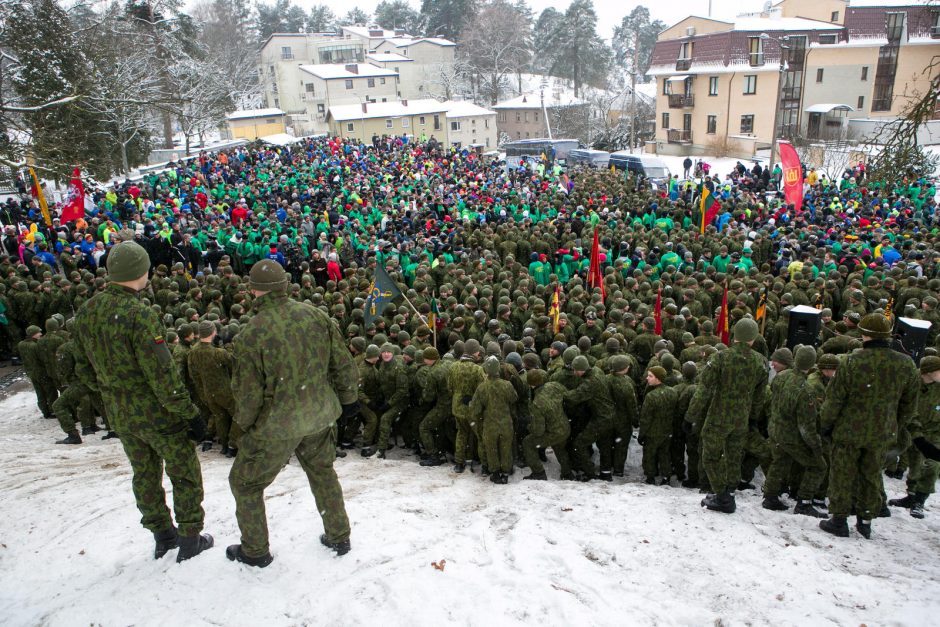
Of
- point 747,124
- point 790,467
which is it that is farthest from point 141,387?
point 747,124

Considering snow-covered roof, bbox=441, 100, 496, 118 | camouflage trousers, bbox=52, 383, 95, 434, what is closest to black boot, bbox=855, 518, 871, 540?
camouflage trousers, bbox=52, 383, 95, 434

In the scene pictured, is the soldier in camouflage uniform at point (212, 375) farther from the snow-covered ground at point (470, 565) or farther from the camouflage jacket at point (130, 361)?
the camouflage jacket at point (130, 361)

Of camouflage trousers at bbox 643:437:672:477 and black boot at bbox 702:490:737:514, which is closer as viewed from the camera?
black boot at bbox 702:490:737:514

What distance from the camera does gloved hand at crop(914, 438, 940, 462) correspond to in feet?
18.7

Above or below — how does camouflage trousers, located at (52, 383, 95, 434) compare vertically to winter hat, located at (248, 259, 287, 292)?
below

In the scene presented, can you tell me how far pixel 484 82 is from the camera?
75.8 metres

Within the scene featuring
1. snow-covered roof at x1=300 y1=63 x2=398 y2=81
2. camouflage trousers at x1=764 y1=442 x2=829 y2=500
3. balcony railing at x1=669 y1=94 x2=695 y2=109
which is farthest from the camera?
snow-covered roof at x1=300 y1=63 x2=398 y2=81

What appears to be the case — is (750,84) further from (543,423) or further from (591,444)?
(543,423)

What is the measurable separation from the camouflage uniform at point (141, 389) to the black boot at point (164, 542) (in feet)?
0.44

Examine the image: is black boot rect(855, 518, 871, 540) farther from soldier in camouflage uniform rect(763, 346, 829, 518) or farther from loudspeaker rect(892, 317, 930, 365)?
loudspeaker rect(892, 317, 930, 365)

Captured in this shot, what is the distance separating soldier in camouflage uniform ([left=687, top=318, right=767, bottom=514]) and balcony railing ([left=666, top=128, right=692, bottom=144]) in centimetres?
4592

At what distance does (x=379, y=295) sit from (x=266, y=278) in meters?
6.23

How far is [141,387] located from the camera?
13.2 feet

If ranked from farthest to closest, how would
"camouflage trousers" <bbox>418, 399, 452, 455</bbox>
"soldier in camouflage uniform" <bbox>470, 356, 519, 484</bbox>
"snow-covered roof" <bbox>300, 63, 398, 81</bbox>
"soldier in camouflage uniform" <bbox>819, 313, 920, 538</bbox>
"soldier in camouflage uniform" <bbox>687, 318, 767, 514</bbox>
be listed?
1. "snow-covered roof" <bbox>300, 63, 398, 81</bbox>
2. "camouflage trousers" <bbox>418, 399, 452, 455</bbox>
3. "soldier in camouflage uniform" <bbox>470, 356, 519, 484</bbox>
4. "soldier in camouflage uniform" <bbox>687, 318, 767, 514</bbox>
5. "soldier in camouflage uniform" <bbox>819, 313, 920, 538</bbox>
